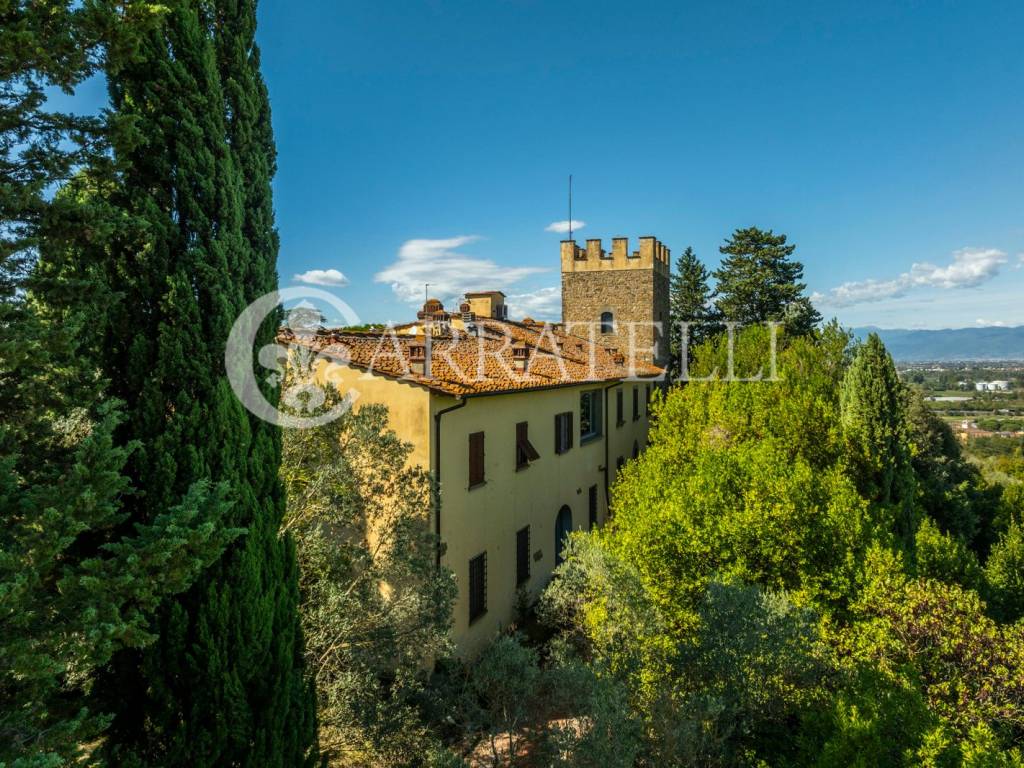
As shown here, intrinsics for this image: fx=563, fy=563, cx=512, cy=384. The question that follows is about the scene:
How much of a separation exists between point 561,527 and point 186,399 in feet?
46.5

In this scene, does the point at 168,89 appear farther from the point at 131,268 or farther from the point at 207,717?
the point at 207,717

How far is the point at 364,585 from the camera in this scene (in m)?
8.27

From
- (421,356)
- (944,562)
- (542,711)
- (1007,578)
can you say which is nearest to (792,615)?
(542,711)

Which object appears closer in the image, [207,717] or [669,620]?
[207,717]

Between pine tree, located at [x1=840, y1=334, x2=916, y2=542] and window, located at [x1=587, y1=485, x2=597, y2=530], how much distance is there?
8.12m

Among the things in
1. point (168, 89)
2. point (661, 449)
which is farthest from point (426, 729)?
point (661, 449)

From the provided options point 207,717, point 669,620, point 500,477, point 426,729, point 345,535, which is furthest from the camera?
point 500,477

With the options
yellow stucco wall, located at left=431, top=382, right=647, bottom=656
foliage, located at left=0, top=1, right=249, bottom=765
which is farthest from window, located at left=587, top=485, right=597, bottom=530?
foliage, located at left=0, top=1, right=249, bottom=765

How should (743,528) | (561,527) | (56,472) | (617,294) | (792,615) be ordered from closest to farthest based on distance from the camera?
1. (56,472)
2. (792,615)
3. (743,528)
4. (561,527)
5. (617,294)

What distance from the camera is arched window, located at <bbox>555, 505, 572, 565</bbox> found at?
17.5 meters

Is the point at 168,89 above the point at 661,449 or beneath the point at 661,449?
above

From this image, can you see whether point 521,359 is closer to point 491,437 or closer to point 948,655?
point 491,437

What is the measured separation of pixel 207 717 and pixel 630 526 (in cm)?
760

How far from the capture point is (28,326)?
4.11 meters
